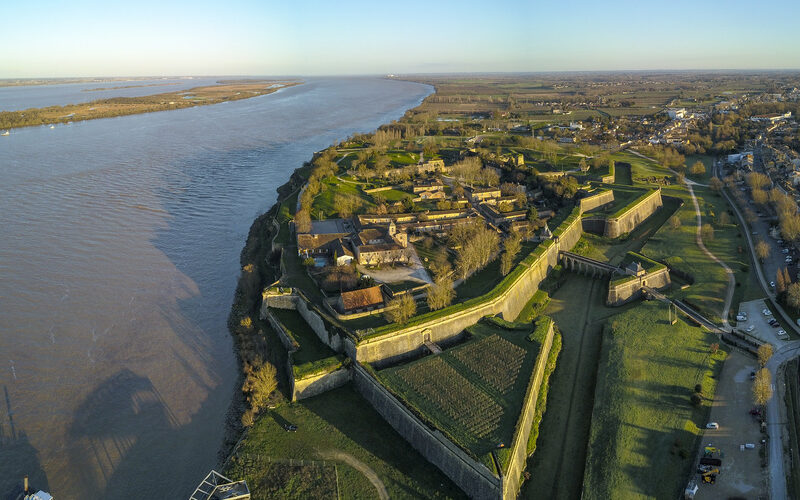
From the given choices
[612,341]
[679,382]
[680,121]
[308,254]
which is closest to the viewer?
[679,382]

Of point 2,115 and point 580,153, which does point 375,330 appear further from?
point 2,115

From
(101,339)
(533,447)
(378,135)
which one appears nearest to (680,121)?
(378,135)

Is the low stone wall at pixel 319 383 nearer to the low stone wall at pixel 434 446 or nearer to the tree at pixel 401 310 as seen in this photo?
the low stone wall at pixel 434 446

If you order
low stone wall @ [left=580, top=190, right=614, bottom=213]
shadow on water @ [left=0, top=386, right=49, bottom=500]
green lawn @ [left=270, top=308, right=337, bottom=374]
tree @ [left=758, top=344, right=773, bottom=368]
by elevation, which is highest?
low stone wall @ [left=580, top=190, right=614, bottom=213]

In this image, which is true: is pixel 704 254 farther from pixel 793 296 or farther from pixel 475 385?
pixel 475 385

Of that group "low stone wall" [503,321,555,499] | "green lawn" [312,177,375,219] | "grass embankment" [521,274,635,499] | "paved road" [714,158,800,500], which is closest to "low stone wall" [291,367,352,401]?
"low stone wall" [503,321,555,499]

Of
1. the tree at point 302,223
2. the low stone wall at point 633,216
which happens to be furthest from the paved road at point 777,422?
the tree at point 302,223

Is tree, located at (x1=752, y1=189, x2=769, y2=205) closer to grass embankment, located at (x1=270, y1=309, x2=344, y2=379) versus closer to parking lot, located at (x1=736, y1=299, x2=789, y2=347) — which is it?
parking lot, located at (x1=736, y1=299, x2=789, y2=347)
